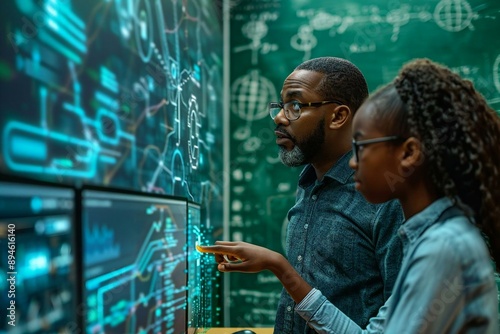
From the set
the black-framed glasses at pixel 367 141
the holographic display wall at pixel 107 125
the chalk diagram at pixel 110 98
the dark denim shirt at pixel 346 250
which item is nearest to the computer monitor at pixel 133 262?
the holographic display wall at pixel 107 125

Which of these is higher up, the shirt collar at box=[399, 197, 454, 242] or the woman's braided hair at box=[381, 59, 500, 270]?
the woman's braided hair at box=[381, 59, 500, 270]

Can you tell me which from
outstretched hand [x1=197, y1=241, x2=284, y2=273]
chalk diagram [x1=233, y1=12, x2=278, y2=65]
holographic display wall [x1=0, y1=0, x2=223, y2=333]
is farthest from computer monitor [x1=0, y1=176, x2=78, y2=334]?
chalk diagram [x1=233, y1=12, x2=278, y2=65]

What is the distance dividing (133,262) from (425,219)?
618 mm

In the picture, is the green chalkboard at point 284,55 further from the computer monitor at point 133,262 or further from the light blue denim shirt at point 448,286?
the light blue denim shirt at point 448,286

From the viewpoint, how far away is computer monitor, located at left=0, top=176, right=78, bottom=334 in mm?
699

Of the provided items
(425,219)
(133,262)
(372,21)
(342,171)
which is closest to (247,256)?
(133,262)

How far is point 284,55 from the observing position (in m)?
3.02

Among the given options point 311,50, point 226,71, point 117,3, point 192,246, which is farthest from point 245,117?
point 117,3

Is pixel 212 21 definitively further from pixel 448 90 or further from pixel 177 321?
pixel 448 90

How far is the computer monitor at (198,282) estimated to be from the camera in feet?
4.81

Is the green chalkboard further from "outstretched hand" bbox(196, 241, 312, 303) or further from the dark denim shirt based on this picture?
"outstretched hand" bbox(196, 241, 312, 303)

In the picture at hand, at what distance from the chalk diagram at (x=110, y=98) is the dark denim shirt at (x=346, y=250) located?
50cm

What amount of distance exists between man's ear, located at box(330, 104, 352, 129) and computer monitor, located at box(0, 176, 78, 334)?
83 centimetres

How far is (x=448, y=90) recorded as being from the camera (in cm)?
82
